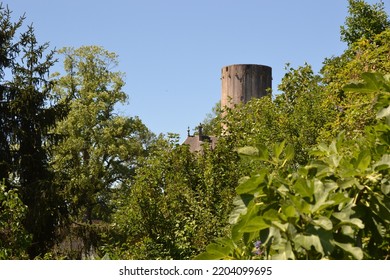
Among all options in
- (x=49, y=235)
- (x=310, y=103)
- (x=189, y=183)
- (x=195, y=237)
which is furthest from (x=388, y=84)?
(x=49, y=235)

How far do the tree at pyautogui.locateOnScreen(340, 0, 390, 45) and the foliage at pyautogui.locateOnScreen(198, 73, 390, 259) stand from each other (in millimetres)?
18949

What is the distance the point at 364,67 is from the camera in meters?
11.5

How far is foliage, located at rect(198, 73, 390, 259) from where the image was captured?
65.4 inches

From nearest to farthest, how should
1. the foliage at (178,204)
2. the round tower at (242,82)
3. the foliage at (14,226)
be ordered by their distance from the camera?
the foliage at (14,226), the foliage at (178,204), the round tower at (242,82)

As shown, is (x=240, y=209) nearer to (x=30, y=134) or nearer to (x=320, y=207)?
(x=320, y=207)

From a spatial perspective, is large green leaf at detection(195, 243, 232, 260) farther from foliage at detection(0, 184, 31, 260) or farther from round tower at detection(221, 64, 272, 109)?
round tower at detection(221, 64, 272, 109)

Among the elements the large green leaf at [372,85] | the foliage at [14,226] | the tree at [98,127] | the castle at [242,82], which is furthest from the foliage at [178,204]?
the tree at [98,127]

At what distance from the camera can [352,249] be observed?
1667mm

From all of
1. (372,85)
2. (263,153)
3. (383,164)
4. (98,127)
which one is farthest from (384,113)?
(98,127)

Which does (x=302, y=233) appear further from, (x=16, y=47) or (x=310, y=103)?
(x=16, y=47)

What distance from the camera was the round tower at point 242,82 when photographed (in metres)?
18.0

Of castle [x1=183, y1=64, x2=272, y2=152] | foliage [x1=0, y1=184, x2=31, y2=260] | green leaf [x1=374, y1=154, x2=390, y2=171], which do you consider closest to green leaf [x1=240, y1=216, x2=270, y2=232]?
green leaf [x1=374, y1=154, x2=390, y2=171]

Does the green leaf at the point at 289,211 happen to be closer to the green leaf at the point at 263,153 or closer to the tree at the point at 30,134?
the green leaf at the point at 263,153
